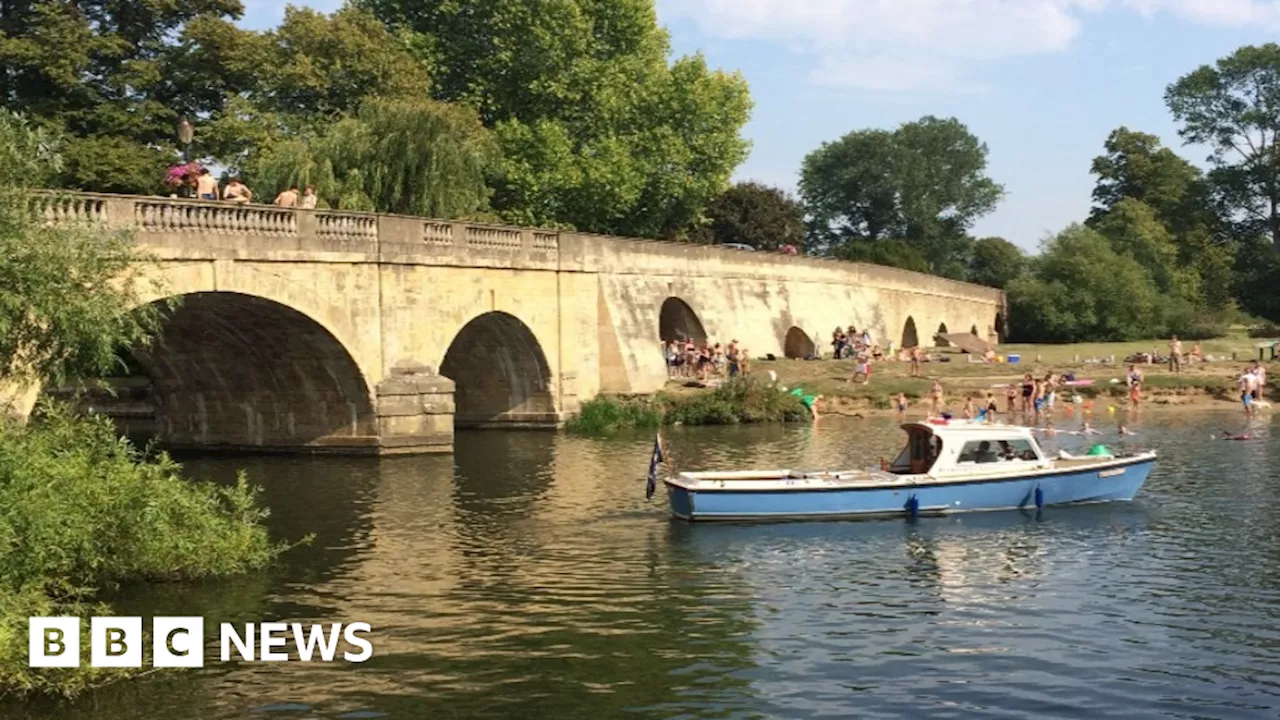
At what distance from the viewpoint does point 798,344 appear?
60.2m

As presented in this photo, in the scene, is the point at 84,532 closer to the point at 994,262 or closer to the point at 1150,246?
the point at 1150,246

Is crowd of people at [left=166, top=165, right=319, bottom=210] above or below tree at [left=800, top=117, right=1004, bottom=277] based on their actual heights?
below

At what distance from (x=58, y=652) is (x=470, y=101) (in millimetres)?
44198

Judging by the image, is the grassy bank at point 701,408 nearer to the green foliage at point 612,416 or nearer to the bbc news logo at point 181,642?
the green foliage at point 612,416

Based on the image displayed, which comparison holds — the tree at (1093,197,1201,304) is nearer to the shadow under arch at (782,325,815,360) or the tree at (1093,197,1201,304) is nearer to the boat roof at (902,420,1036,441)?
the shadow under arch at (782,325,815,360)

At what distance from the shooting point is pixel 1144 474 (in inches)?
1023

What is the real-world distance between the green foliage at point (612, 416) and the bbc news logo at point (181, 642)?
2367 centimetres

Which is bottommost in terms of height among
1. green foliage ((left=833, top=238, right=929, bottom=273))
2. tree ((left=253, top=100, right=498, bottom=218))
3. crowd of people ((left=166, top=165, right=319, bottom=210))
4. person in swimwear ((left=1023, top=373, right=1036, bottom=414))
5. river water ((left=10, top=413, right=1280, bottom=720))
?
river water ((left=10, top=413, right=1280, bottom=720))

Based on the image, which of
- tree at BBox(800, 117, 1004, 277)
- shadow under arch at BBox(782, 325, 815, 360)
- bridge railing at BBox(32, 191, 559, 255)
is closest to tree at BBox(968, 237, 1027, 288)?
tree at BBox(800, 117, 1004, 277)

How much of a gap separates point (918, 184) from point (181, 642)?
3852 inches

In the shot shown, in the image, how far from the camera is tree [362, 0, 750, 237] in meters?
54.2

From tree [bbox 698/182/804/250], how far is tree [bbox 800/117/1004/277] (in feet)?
83.7

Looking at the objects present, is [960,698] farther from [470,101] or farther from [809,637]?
[470,101]

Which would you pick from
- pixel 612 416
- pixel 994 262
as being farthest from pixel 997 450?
pixel 994 262
